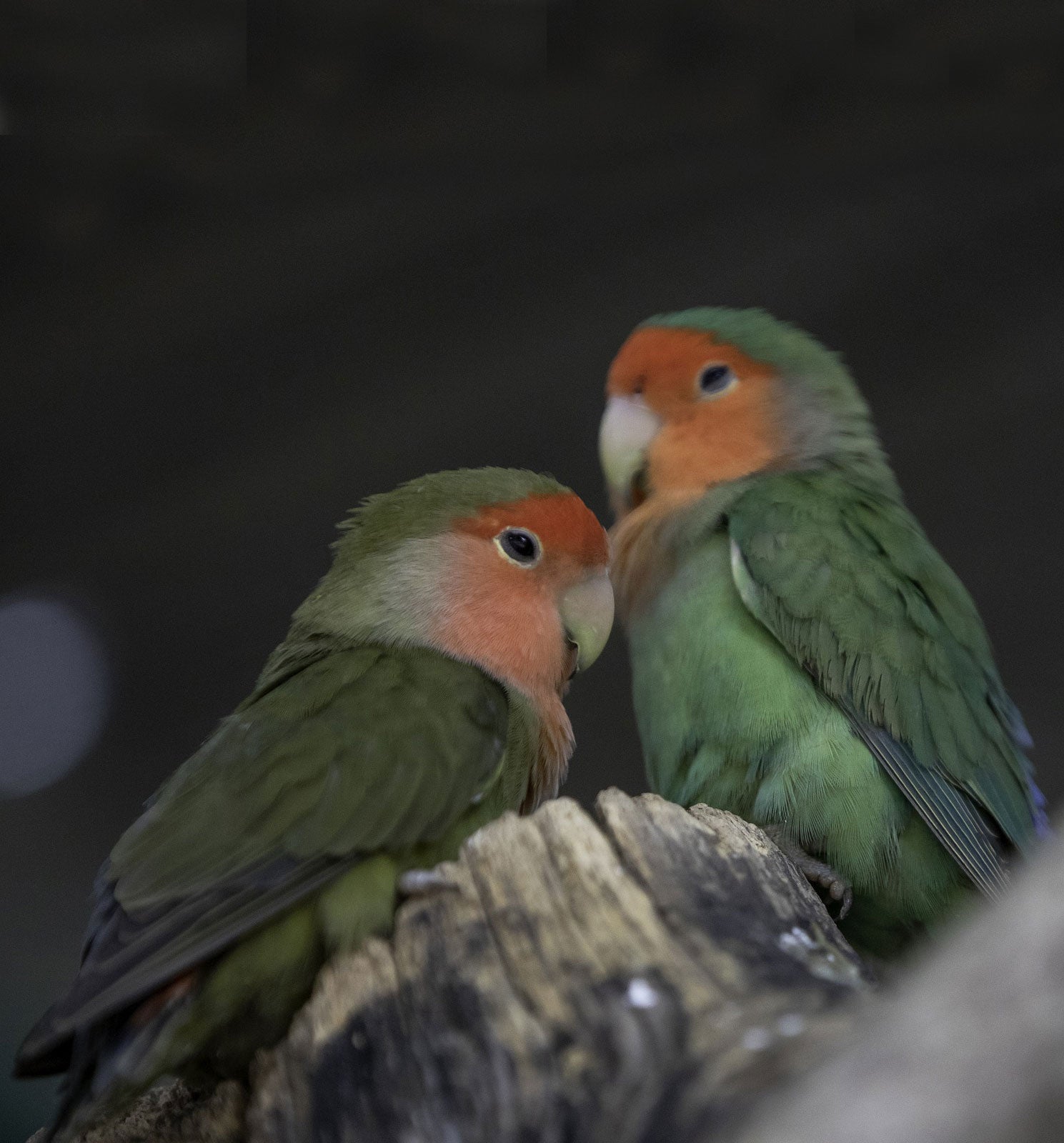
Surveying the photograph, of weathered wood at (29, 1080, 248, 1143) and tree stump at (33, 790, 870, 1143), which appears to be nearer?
tree stump at (33, 790, 870, 1143)

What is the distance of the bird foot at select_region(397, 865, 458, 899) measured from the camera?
1436mm

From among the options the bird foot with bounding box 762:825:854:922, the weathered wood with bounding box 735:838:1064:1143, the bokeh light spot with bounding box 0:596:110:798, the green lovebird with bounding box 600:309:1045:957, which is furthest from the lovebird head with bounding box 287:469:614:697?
the bokeh light spot with bounding box 0:596:110:798

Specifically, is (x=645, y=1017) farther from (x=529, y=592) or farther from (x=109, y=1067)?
(x=529, y=592)

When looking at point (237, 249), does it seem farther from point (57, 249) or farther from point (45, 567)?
point (45, 567)

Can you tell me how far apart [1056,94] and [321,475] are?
8.26ft

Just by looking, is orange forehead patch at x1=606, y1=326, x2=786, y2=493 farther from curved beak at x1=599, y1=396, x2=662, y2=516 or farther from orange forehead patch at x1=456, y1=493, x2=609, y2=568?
orange forehead patch at x1=456, y1=493, x2=609, y2=568

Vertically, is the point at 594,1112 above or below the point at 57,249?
below

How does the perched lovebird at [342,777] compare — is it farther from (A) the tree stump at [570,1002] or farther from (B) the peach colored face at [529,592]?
(A) the tree stump at [570,1002]

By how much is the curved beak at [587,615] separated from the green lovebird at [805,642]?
0.70 feet

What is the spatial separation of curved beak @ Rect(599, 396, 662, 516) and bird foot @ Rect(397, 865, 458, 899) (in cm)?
135

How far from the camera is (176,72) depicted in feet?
9.89

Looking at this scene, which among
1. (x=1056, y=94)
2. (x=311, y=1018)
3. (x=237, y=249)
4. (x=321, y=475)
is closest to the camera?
A: (x=311, y=1018)

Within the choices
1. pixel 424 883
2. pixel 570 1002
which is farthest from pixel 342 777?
pixel 570 1002

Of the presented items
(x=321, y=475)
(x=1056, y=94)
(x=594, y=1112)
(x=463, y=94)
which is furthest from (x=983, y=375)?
(x=594, y=1112)
